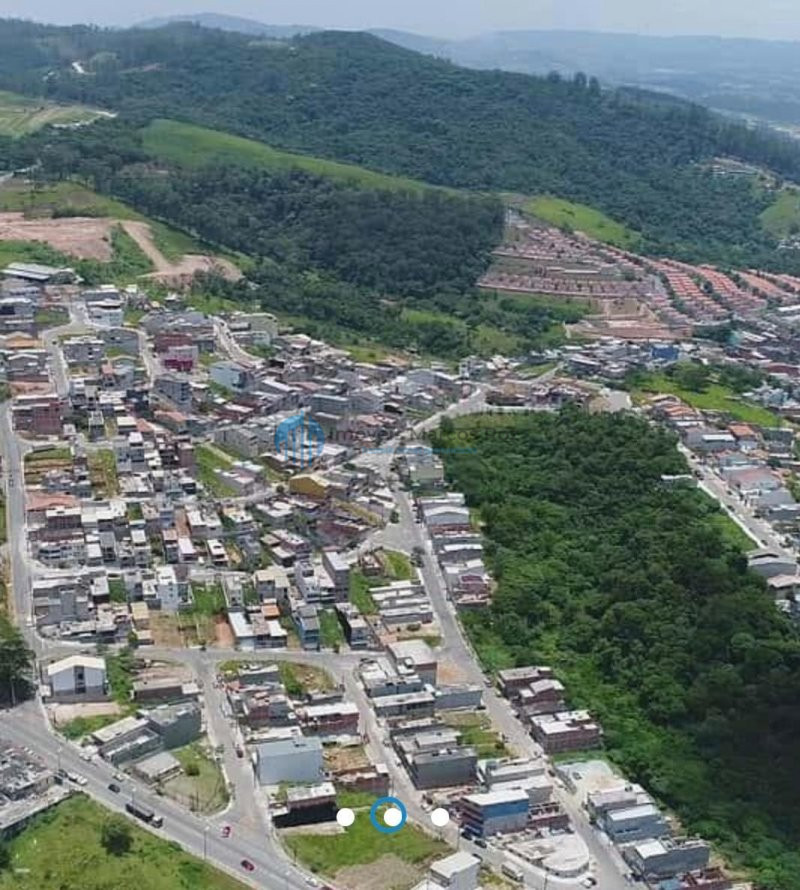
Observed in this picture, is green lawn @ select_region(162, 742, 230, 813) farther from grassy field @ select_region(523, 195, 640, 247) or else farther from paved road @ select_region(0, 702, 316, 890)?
grassy field @ select_region(523, 195, 640, 247)

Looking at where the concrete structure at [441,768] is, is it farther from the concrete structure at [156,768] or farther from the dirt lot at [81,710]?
the dirt lot at [81,710]

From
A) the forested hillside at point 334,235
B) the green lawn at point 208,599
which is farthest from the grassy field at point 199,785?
the forested hillside at point 334,235

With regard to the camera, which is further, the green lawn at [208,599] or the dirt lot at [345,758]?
the green lawn at [208,599]

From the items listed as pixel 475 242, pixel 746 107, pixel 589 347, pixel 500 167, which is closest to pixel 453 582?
pixel 589 347

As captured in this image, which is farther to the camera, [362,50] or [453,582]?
[362,50]

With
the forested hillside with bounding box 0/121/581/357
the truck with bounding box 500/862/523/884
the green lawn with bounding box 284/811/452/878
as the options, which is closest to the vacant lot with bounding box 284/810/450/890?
the green lawn with bounding box 284/811/452/878

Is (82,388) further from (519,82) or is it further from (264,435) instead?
(519,82)

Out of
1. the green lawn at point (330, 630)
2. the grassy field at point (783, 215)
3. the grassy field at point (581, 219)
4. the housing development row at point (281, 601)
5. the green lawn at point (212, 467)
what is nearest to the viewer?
the housing development row at point (281, 601)
